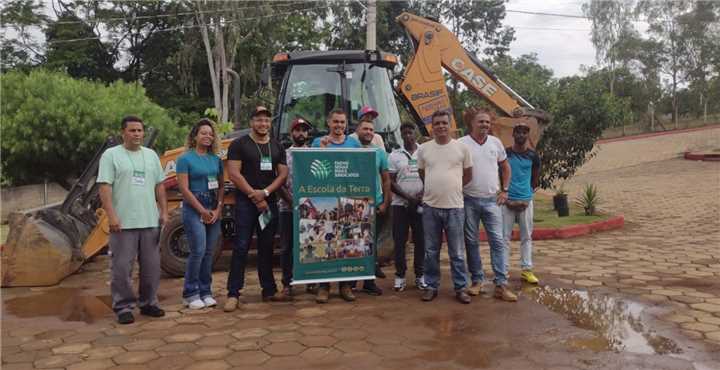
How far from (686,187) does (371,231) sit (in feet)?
42.1

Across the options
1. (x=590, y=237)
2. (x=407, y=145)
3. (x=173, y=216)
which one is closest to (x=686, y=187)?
(x=590, y=237)

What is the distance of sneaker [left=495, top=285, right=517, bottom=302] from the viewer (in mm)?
5023

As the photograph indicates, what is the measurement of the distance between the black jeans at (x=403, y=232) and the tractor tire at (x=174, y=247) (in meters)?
2.15

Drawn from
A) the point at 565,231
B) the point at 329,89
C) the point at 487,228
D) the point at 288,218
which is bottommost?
the point at 565,231

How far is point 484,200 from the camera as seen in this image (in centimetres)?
511

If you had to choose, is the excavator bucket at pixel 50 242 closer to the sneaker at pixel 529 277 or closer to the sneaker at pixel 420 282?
the sneaker at pixel 420 282

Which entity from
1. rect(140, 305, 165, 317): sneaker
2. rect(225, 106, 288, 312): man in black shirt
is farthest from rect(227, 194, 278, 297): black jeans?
rect(140, 305, 165, 317): sneaker

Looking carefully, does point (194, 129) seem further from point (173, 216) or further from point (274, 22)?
point (274, 22)

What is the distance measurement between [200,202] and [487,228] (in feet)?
8.68

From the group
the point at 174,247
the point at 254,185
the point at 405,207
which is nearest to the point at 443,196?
the point at 405,207

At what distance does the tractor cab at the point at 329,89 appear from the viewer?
21.6 feet

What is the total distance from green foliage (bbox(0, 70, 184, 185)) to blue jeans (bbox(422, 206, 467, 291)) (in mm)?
11931

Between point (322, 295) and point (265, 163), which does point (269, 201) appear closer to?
point (265, 163)

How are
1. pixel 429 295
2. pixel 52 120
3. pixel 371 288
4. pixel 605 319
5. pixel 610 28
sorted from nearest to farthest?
1. pixel 605 319
2. pixel 429 295
3. pixel 371 288
4. pixel 52 120
5. pixel 610 28
